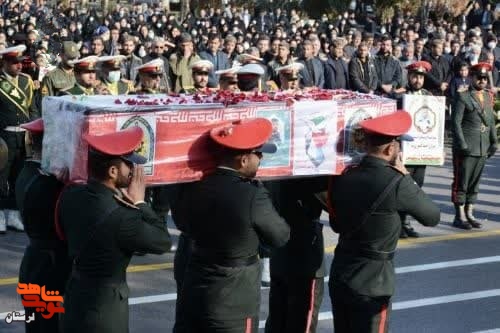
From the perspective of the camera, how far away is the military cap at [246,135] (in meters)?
5.16

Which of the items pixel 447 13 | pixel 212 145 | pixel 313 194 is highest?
pixel 212 145

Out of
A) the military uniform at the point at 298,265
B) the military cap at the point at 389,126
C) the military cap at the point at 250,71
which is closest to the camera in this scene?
the military cap at the point at 389,126

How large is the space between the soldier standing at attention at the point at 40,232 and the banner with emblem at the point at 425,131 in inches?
103

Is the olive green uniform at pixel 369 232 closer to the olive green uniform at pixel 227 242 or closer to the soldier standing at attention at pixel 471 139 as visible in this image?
the olive green uniform at pixel 227 242

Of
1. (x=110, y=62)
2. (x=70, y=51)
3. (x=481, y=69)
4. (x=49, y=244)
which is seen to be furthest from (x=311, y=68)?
(x=49, y=244)

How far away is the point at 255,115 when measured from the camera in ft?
18.6

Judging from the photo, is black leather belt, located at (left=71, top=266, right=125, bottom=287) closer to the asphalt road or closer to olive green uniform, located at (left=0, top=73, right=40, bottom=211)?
the asphalt road

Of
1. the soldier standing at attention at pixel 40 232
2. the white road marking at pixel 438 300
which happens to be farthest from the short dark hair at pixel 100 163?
the white road marking at pixel 438 300

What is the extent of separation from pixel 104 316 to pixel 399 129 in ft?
6.14

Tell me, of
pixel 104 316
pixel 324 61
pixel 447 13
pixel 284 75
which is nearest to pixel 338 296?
pixel 104 316

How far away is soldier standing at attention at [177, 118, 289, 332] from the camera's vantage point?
16.9ft

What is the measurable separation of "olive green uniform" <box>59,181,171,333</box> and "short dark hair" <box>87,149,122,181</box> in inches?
1.8

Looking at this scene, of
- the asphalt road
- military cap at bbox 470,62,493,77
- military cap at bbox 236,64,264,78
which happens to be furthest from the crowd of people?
military cap at bbox 470,62,493,77

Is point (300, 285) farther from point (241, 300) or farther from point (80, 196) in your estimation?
point (80, 196)
